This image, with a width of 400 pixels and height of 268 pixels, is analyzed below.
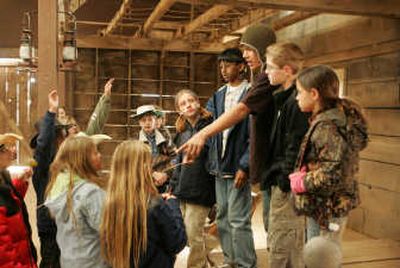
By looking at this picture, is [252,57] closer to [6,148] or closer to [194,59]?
[6,148]

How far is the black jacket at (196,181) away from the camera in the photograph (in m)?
2.71

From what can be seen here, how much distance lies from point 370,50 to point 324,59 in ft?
2.71

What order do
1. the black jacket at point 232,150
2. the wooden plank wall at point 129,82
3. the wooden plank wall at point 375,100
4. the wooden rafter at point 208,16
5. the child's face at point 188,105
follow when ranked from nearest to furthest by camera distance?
the black jacket at point 232,150, the child's face at point 188,105, the wooden plank wall at point 375,100, the wooden rafter at point 208,16, the wooden plank wall at point 129,82

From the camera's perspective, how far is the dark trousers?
211 cm

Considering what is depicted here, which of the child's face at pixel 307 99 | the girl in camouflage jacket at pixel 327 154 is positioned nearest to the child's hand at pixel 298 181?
the girl in camouflage jacket at pixel 327 154

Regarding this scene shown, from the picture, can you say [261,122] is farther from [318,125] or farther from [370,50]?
[370,50]

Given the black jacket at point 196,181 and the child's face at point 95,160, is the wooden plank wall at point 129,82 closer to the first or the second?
the black jacket at point 196,181

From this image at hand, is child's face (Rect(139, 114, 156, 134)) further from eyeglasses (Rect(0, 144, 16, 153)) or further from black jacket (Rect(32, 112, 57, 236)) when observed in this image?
eyeglasses (Rect(0, 144, 16, 153))

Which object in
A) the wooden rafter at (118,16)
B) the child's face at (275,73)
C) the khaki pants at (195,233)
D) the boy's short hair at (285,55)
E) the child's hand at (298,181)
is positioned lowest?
the khaki pants at (195,233)

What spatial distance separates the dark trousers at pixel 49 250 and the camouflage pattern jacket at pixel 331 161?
3.69 ft

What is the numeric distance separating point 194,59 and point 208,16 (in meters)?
3.05

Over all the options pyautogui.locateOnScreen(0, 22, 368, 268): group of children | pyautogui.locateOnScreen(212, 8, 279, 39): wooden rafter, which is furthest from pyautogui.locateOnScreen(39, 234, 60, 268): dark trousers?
pyautogui.locateOnScreen(212, 8, 279, 39): wooden rafter

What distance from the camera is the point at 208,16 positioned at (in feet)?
19.1

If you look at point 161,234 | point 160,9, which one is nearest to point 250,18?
point 160,9
